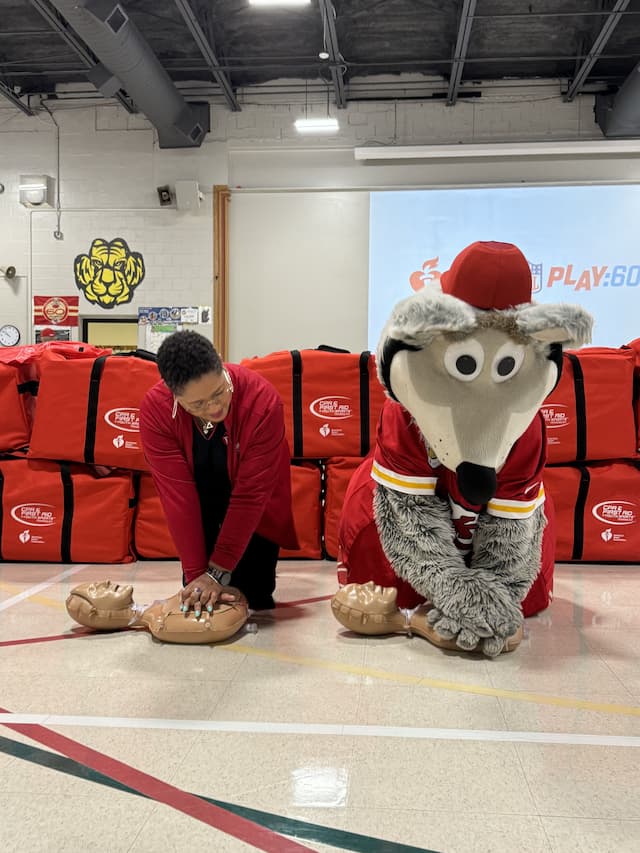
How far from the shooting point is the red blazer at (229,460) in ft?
6.06

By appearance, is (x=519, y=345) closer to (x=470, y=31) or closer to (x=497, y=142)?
(x=470, y=31)

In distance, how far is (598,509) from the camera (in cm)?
287

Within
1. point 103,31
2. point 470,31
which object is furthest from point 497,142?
point 103,31

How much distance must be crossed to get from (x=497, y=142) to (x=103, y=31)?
352 centimetres

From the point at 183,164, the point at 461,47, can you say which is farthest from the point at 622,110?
the point at 183,164

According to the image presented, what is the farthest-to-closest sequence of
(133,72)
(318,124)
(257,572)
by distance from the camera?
(318,124), (133,72), (257,572)

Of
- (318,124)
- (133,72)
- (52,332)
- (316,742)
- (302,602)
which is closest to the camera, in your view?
(316,742)

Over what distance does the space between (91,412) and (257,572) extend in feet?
3.78

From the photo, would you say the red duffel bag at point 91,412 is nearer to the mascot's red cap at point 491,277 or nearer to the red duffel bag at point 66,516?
the red duffel bag at point 66,516

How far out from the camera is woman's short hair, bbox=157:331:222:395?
1.59m

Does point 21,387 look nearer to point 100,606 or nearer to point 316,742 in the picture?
point 100,606

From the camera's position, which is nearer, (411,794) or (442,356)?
(411,794)

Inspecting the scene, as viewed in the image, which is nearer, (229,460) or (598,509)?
(229,460)

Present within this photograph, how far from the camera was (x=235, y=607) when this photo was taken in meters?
1.86
